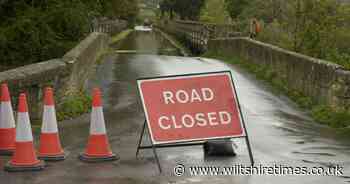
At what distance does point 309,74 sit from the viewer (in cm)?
1340

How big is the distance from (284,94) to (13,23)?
23.6 ft

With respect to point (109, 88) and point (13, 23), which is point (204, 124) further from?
point (13, 23)

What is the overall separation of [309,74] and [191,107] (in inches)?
241

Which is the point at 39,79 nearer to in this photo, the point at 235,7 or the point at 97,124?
the point at 97,124

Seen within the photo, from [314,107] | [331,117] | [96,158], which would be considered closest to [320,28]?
[314,107]

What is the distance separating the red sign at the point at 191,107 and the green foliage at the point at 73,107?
354 cm

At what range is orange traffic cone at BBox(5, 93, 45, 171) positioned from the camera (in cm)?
732

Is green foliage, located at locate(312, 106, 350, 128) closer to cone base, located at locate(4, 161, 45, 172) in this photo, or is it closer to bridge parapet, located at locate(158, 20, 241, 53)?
cone base, located at locate(4, 161, 45, 172)

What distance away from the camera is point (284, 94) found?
14.9 m

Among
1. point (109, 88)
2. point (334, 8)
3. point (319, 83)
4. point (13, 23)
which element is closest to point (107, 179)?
point (319, 83)

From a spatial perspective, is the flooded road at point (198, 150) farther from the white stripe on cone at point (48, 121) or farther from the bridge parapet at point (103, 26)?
the bridge parapet at point (103, 26)

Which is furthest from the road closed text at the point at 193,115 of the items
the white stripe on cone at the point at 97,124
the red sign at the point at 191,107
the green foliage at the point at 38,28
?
the green foliage at the point at 38,28

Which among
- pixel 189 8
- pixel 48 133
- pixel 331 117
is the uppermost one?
pixel 48 133

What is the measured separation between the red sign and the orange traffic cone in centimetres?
133
